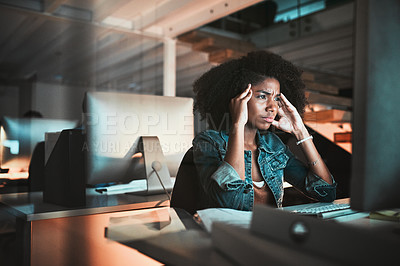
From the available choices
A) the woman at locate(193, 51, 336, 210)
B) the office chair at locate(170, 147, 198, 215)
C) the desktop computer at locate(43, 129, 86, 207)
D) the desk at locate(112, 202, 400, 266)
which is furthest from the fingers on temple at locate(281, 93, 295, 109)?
the desktop computer at locate(43, 129, 86, 207)

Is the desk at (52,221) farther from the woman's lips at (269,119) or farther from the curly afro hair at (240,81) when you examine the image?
the woman's lips at (269,119)

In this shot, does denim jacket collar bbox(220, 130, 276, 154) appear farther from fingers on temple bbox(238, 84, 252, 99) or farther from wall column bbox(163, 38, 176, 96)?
wall column bbox(163, 38, 176, 96)

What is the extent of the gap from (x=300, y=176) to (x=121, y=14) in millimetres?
1205

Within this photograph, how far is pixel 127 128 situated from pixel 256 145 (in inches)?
22.8

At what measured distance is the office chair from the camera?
112 centimetres

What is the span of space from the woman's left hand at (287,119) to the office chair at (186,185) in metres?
0.35

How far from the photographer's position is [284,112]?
42.7 inches

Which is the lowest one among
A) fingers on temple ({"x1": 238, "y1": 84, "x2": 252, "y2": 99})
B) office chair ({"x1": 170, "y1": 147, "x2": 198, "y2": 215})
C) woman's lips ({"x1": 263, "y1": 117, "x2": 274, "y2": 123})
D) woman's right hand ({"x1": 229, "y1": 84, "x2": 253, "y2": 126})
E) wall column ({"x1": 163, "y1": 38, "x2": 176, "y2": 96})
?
office chair ({"x1": 170, "y1": 147, "x2": 198, "y2": 215})

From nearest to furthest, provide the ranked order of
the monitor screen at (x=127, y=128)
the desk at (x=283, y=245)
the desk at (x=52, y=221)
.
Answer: the desk at (x=283, y=245) < the desk at (x=52, y=221) < the monitor screen at (x=127, y=128)

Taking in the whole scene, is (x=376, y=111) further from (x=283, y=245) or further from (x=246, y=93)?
(x=246, y=93)

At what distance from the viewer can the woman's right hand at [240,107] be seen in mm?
1082

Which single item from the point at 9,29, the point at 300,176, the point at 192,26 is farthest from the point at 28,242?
the point at 192,26

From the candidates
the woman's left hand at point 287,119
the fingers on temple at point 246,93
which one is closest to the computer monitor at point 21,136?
the fingers on temple at point 246,93

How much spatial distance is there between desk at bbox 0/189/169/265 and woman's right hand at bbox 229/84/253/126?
53 cm
